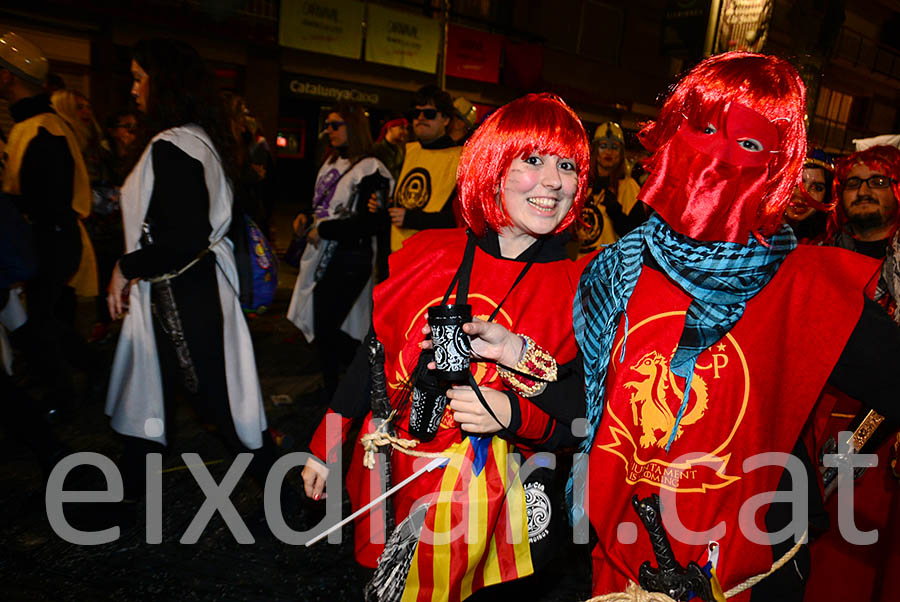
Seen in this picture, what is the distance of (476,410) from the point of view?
176 cm

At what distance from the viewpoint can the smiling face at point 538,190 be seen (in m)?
1.93

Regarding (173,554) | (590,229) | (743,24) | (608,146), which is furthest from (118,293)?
(743,24)

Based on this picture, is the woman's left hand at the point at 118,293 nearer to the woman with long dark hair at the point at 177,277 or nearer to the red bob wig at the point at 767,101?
the woman with long dark hair at the point at 177,277

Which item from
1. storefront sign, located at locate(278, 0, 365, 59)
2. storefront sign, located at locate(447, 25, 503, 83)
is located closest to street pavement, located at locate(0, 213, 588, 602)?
storefront sign, located at locate(278, 0, 365, 59)

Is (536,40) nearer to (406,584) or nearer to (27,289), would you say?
(27,289)

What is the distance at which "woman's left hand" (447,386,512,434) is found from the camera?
5.79 feet

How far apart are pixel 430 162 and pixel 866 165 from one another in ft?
9.55

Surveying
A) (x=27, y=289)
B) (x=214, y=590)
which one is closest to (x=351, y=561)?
(x=214, y=590)

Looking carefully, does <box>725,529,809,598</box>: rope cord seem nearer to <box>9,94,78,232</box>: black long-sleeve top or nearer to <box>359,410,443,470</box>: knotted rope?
<box>359,410,443,470</box>: knotted rope

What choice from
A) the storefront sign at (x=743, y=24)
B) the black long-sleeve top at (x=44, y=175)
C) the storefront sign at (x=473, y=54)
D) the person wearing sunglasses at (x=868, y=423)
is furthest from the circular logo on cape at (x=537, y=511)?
the storefront sign at (x=473, y=54)

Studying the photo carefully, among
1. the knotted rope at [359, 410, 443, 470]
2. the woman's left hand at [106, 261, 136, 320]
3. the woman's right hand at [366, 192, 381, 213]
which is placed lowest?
Answer: the knotted rope at [359, 410, 443, 470]

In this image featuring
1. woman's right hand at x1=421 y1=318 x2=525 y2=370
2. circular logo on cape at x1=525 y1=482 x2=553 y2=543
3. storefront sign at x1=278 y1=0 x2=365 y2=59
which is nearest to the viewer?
woman's right hand at x1=421 y1=318 x2=525 y2=370

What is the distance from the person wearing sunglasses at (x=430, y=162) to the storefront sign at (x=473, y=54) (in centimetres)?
1392

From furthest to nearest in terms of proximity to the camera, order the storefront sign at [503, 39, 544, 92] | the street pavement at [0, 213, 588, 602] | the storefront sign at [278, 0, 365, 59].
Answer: the storefront sign at [503, 39, 544, 92] < the storefront sign at [278, 0, 365, 59] < the street pavement at [0, 213, 588, 602]
